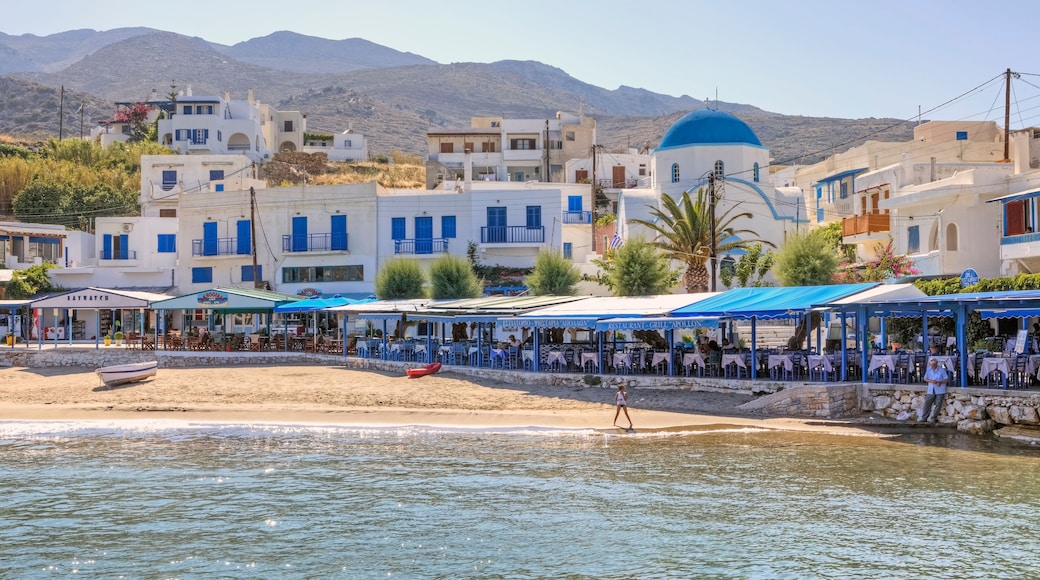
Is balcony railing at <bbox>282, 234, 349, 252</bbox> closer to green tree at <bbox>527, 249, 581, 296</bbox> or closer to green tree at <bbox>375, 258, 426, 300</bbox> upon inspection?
green tree at <bbox>375, 258, 426, 300</bbox>

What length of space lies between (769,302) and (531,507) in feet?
37.6

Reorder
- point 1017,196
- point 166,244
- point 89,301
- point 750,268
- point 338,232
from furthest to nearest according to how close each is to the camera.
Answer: point 166,244 → point 338,232 → point 750,268 → point 89,301 → point 1017,196

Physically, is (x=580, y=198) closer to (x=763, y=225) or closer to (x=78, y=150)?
(x=763, y=225)

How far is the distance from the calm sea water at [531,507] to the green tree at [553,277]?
1575 cm

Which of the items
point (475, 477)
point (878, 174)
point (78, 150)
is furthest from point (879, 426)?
point (78, 150)

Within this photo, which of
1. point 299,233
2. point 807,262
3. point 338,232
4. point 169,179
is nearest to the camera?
point 807,262

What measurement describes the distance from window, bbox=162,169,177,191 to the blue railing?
1923 inches

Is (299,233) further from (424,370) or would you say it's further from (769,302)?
(769,302)

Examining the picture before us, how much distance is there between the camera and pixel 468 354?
32375mm

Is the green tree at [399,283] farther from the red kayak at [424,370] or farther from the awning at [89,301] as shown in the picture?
the awning at [89,301]

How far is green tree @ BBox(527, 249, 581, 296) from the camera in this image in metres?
37.6

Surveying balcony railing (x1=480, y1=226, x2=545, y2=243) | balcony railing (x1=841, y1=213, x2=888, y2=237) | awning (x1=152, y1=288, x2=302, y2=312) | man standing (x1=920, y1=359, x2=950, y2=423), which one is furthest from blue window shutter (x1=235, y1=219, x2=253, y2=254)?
man standing (x1=920, y1=359, x2=950, y2=423)

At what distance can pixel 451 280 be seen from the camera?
1478 inches

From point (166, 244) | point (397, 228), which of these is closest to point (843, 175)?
point (397, 228)
